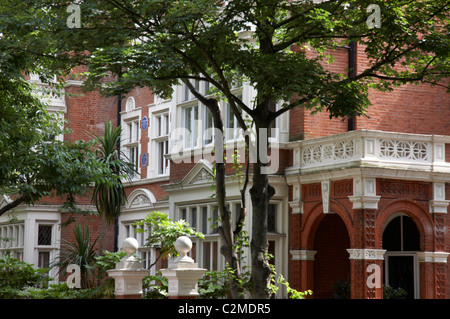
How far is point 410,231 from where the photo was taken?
19781 mm

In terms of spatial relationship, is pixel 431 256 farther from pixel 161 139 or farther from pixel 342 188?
pixel 161 139

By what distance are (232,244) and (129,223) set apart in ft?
50.3

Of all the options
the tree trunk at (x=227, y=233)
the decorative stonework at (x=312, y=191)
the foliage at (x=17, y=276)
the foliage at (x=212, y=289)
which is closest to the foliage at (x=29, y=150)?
the foliage at (x=17, y=276)

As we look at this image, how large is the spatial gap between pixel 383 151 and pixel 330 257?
358cm

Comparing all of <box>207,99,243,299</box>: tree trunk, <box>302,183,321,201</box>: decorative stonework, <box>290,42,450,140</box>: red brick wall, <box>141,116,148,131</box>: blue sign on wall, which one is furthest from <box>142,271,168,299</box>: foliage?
<box>141,116,148,131</box>: blue sign on wall

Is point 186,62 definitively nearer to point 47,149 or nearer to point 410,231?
point 47,149

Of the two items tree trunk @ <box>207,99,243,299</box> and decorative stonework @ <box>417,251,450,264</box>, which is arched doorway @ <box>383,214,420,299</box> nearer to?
decorative stonework @ <box>417,251,450,264</box>

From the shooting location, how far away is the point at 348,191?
706 inches

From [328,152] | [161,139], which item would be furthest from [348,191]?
[161,139]

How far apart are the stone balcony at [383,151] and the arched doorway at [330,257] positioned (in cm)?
208

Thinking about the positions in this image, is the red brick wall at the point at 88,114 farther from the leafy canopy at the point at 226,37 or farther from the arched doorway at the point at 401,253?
the leafy canopy at the point at 226,37
